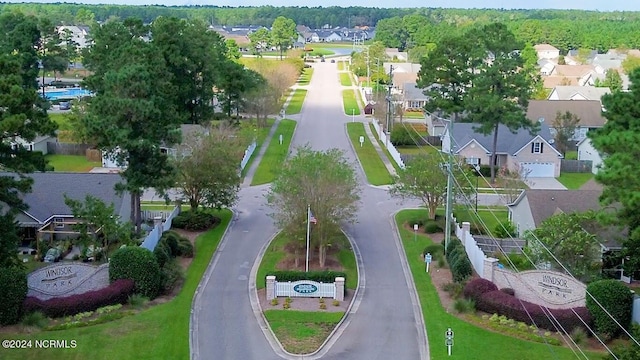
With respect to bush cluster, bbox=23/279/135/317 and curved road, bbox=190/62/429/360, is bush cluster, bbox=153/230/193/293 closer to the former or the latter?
curved road, bbox=190/62/429/360

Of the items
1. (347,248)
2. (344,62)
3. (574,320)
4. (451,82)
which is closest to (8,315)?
(347,248)

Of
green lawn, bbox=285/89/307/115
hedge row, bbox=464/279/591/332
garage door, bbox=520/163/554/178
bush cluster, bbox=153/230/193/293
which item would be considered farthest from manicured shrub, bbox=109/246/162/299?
green lawn, bbox=285/89/307/115

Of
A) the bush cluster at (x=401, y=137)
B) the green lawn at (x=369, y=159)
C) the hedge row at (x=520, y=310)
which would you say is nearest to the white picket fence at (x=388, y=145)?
the bush cluster at (x=401, y=137)

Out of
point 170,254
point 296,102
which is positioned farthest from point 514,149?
point 296,102

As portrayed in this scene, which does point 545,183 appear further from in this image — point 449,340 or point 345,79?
point 345,79

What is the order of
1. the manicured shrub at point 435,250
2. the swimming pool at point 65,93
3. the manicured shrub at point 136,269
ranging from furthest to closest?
the swimming pool at point 65,93
the manicured shrub at point 435,250
the manicured shrub at point 136,269

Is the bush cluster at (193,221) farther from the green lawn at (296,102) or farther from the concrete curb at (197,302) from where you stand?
the green lawn at (296,102)

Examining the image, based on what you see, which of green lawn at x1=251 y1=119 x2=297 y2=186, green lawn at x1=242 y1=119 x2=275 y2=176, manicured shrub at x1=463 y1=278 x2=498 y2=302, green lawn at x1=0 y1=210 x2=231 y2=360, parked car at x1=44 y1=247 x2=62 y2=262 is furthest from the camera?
green lawn at x1=242 y1=119 x2=275 y2=176
